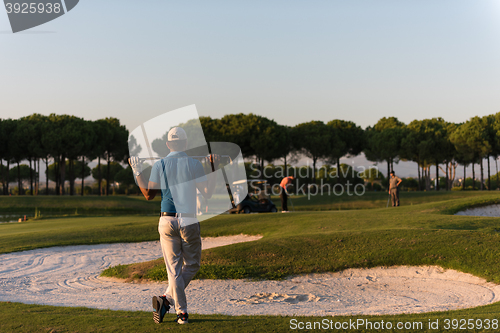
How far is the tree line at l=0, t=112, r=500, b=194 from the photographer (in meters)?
57.7

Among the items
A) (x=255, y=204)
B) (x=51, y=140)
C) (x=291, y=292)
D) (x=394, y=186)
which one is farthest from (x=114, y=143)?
(x=291, y=292)

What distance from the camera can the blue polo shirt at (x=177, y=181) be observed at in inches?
219

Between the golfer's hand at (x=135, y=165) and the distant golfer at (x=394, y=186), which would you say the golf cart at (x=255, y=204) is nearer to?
the distant golfer at (x=394, y=186)

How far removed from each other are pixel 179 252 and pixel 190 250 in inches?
6.0

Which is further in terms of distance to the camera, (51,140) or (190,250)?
(51,140)

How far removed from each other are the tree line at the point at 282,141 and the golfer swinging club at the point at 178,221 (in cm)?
5512

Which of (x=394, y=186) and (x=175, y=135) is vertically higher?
(x=175, y=135)

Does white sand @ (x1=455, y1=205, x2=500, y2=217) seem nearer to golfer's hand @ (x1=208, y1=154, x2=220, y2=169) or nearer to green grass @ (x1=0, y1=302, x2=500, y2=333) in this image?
green grass @ (x1=0, y1=302, x2=500, y2=333)

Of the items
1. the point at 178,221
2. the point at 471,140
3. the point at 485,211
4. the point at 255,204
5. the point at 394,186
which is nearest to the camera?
the point at 178,221

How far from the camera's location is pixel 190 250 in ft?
18.5

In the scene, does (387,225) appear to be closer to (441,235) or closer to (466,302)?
(441,235)

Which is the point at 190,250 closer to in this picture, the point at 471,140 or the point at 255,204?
Answer: the point at 255,204

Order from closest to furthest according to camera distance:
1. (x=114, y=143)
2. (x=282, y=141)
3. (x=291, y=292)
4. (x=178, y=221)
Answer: (x=178, y=221) → (x=291, y=292) → (x=282, y=141) → (x=114, y=143)

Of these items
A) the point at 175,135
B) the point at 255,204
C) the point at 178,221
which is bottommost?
the point at 255,204
